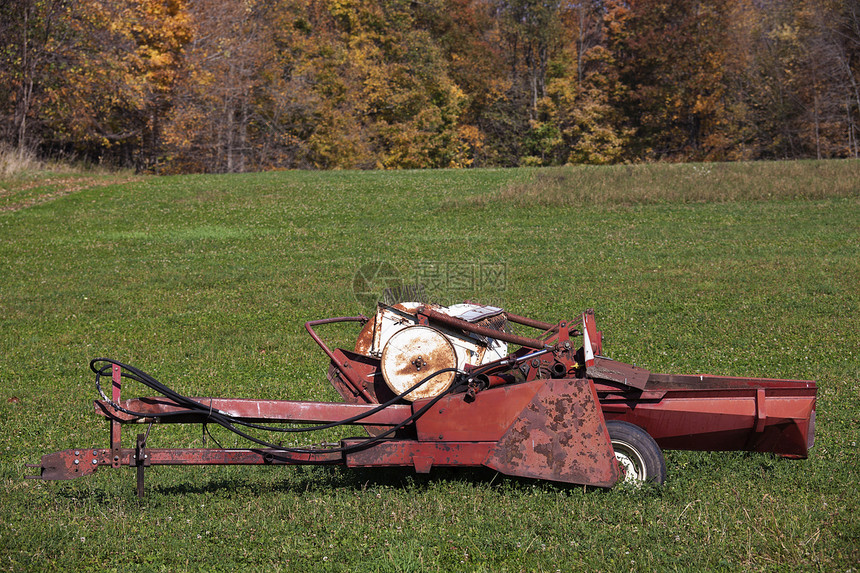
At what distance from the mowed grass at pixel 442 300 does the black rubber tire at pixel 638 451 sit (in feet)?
0.49

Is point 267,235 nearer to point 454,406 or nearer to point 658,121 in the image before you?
point 454,406

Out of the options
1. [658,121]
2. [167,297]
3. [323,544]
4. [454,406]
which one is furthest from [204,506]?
[658,121]

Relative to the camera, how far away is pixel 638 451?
19.1 feet

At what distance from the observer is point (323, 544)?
16.7 ft

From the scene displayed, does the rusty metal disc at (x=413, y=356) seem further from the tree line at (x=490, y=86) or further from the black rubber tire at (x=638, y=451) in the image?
the tree line at (x=490, y=86)

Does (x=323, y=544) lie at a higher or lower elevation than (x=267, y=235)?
lower

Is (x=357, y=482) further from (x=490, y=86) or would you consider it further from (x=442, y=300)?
(x=490, y=86)

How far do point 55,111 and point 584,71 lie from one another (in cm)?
3634

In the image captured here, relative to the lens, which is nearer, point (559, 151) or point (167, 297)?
point (167, 297)

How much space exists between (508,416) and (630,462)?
37.8 inches

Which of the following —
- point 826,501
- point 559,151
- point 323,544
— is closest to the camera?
point 323,544

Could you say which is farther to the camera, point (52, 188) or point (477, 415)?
point (52, 188)

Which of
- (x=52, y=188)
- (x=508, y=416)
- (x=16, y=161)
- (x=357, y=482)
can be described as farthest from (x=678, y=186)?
(x=508, y=416)

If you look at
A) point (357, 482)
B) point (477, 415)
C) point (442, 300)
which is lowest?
point (357, 482)
